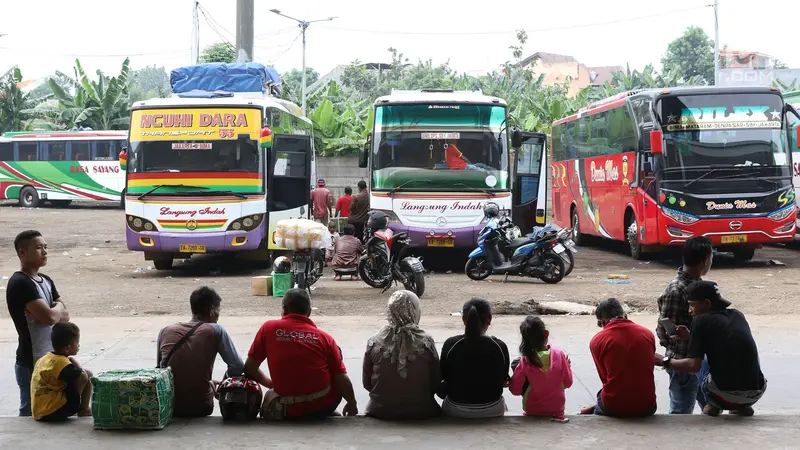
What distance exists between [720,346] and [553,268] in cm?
972

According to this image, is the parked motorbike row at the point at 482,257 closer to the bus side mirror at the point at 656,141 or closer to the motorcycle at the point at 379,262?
the motorcycle at the point at 379,262

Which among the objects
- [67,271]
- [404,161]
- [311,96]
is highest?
[311,96]

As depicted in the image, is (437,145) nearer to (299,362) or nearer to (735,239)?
(735,239)

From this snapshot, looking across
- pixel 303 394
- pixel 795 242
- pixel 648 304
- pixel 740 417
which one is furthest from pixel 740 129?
pixel 303 394

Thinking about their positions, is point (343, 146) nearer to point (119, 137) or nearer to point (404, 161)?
point (119, 137)

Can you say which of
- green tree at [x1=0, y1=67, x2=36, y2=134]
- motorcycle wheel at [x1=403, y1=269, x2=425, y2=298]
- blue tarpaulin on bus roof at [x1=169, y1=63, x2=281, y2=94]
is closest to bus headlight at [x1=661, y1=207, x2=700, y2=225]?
motorcycle wheel at [x1=403, y1=269, x2=425, y2=298]

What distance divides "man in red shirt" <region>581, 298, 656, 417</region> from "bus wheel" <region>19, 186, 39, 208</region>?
40218mm

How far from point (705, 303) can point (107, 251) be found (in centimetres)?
1891

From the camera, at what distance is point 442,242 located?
17.3 meters

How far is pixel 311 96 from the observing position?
140 ft

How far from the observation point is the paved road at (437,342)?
26.9 ft

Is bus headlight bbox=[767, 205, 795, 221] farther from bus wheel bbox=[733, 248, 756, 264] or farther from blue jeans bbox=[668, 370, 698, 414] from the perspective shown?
blue jeans bbox=[668, 370, 698, 414]

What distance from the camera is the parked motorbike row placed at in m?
14.2

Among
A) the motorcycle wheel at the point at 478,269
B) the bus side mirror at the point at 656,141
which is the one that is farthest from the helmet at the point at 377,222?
the bus side mirror at the point at 656,141
